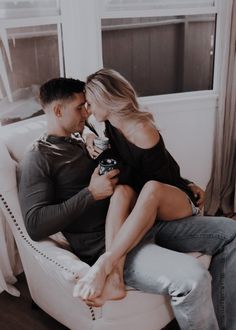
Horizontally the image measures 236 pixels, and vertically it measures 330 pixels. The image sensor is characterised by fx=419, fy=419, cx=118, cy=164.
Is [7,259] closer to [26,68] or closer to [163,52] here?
[26,68]

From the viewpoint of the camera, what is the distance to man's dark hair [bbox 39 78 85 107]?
1.71 m

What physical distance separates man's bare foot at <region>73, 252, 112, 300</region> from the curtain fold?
1.54 m

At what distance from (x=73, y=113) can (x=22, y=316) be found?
1.02 metres

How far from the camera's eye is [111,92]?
Answer: 5.54 ft

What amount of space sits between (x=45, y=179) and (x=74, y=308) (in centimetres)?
52

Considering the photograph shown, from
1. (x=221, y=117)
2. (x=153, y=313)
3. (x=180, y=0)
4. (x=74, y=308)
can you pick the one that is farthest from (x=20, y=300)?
(x=180, y=0)

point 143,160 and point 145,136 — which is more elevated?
point 145,136

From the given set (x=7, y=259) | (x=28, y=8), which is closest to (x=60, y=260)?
(x=7, y=259)

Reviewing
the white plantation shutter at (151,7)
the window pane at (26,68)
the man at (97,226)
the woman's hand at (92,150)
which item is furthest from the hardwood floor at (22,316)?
the white plantation shutter at (151,7)

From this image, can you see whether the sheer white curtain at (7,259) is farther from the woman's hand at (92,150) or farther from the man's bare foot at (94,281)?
the man's bare foot at (94,281)

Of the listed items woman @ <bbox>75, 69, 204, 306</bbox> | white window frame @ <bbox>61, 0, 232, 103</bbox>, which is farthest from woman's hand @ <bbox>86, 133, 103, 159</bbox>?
white window frame @ <bbox>61, 0, 232, 103</bbox>

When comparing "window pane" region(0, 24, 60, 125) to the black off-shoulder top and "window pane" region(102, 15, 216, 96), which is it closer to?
"window pane" region(102, 15, 216, 96)

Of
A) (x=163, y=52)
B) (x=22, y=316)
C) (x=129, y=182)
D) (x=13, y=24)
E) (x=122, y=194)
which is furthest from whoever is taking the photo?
(x=163, y=52)

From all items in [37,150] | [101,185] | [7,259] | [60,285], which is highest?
[37,150]
